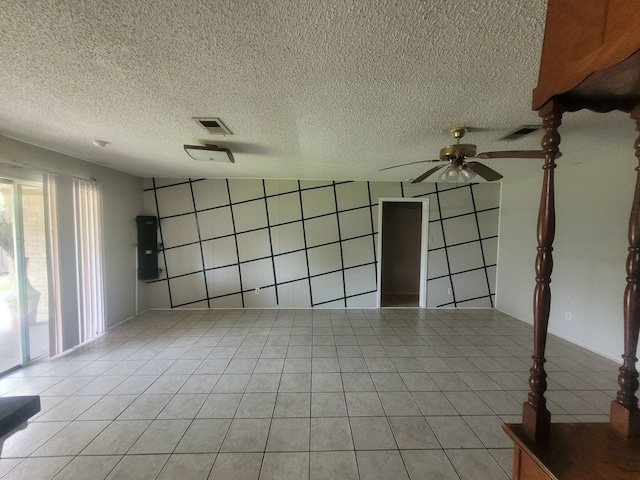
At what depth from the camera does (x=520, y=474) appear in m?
0.97

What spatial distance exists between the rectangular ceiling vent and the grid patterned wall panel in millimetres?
2323

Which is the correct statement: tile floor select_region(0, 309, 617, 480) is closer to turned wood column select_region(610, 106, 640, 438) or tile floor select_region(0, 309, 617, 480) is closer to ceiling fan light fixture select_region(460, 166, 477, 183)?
turned wood column select_region(610, 106, 640, 438)

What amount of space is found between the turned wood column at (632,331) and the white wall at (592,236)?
5.65 feet

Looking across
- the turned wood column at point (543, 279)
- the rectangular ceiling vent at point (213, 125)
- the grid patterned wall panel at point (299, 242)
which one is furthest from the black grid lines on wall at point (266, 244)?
the turned wood column at point (543, 279)

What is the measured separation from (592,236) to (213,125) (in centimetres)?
445

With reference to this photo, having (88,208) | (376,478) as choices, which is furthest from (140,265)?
(376,478)

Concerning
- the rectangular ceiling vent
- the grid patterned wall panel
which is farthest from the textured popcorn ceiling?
the grid patterned wall panel

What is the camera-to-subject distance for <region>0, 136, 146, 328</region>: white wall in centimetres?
305

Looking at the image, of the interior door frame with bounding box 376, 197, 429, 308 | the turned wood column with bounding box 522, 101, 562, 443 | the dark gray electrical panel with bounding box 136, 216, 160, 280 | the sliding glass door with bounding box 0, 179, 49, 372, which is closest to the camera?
the turned wood column with bounding box 522, 101, 562, 443

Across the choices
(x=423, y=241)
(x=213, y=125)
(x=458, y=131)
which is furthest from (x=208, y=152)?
(x=423, y=241)

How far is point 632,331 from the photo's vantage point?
99 cm

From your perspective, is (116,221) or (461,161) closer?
(461,161)

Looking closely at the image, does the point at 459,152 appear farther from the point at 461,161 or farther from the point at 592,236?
the point at 592,236

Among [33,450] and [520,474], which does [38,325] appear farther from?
[520,474]
